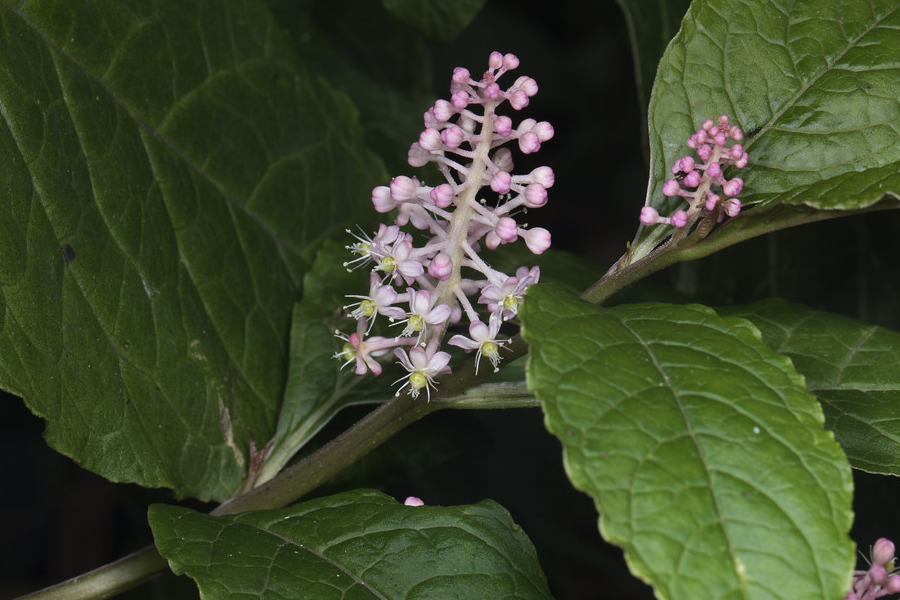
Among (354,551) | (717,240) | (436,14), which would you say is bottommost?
(354,551)

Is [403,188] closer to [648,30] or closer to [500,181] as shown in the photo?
[500,181]

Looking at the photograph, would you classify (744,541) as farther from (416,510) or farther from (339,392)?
(339,392)

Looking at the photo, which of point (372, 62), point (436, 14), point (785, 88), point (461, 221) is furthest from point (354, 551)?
point (372, 62)

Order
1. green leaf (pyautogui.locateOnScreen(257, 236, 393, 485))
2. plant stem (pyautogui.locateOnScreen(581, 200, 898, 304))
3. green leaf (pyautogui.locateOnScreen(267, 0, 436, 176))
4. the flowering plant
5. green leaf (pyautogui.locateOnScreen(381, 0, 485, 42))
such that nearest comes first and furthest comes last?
the flowering plant → plant stem (pyautogui.locateOnScreen(581, 200, 898, 304)) → green leaf (pyautogui.locateOnScreen(257, 236, 393, 485)) → green leaf (pyautogui.locateOnScreen(381, 0, 485, 42)) → green leaf (pyautogui.locateOnScreen(267, 0, 436, 176))

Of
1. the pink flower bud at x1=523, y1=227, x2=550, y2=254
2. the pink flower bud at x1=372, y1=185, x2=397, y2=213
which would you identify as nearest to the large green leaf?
the pink flower bud at x1=523, y1=227, x2=550, y2=254

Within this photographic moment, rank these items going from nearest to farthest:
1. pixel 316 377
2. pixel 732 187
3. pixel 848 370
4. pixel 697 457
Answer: pixel 697 457
pixel 732 187
pixel 848 370
pixel 316 377

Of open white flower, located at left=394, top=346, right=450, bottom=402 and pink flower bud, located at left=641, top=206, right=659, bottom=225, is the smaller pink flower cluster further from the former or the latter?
open white flower, located at left=394, top=346, right=450, bottom=402

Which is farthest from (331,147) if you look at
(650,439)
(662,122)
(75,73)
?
(650,439)
